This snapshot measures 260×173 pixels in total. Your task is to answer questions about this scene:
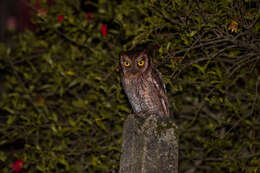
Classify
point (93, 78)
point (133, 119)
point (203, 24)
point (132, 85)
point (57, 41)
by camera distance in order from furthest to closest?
1. point (57, 41)
2. point (93, 78)
3. point (132, 85)
4. point (203, 24)
5. point (133, 119)

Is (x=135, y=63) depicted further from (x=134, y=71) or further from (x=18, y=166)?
(x=18, y=166)

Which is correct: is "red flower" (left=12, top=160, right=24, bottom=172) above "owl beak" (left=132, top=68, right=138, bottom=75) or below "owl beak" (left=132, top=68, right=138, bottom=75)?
below

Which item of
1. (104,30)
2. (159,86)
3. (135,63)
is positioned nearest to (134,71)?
(135,63)

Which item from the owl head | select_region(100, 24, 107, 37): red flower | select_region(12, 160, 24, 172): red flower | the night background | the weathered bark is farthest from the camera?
select_region(100, 24, 107, 37): red flower

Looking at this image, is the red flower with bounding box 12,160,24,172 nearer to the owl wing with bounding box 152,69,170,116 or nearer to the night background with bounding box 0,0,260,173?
the night background with bounding box 0,0,260,173

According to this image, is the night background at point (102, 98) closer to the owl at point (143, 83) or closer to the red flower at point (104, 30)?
the red flower at point (104, 30)

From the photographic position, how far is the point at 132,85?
3.52 m

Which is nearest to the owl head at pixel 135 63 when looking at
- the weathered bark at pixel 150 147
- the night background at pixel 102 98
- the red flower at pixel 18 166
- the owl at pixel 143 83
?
the owl at pixel 143 83

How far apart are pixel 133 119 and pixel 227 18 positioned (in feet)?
4.72

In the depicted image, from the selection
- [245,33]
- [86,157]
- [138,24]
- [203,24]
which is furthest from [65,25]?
[245,33]

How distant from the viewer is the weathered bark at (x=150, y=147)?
215cm

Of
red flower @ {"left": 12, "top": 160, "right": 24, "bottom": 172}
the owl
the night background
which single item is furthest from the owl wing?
red flower @ {"left": 12, "top": 160, "right": 24, "bottom": 172}

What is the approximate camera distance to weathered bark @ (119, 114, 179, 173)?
2.15m

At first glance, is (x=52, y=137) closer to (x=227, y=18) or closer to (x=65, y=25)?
(x=65, y=25)
